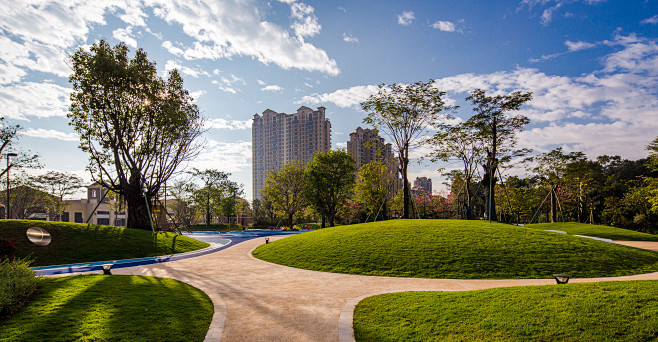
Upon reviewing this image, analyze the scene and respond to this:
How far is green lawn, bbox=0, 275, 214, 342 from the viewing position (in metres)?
5.40

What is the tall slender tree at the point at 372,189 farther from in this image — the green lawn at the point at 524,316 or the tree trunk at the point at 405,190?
the green lawn at the point at 524,316

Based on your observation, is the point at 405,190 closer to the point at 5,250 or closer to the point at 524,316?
the point at 524,316

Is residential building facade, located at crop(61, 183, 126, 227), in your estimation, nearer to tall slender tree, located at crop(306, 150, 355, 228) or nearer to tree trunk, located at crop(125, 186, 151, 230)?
tree trunk, located at crop(125, 186, 151, 230)

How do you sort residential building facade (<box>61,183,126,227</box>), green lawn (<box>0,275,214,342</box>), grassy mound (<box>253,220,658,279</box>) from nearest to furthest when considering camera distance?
green lawn (<box>0,275,214,342</box>), grassy mound (<box>253,220,658,279</box>), residential building facade (<box>61,183,126,227</box>)

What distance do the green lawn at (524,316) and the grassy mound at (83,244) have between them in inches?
622

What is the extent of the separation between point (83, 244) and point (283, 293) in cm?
1446

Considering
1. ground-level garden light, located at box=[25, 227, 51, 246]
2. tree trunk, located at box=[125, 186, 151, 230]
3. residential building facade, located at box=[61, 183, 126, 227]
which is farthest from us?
residential building facade, located at box=[61, 183, 126, 227]

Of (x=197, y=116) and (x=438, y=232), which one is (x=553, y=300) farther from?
(x=197, y=116)

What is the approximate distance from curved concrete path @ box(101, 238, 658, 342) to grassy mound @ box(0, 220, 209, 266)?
462 cm

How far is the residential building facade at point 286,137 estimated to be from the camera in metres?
135

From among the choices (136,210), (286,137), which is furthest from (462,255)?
(286,137)

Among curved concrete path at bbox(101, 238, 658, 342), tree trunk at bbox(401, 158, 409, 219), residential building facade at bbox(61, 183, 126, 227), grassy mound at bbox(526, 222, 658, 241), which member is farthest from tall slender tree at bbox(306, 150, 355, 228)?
residential building facade at bbox(61, 183, 126, 227)

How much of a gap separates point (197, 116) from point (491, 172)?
2617 cm

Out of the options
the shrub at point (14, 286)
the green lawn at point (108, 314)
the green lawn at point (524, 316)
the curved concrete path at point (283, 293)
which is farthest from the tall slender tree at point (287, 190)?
the green lawn at point (524, 316)
